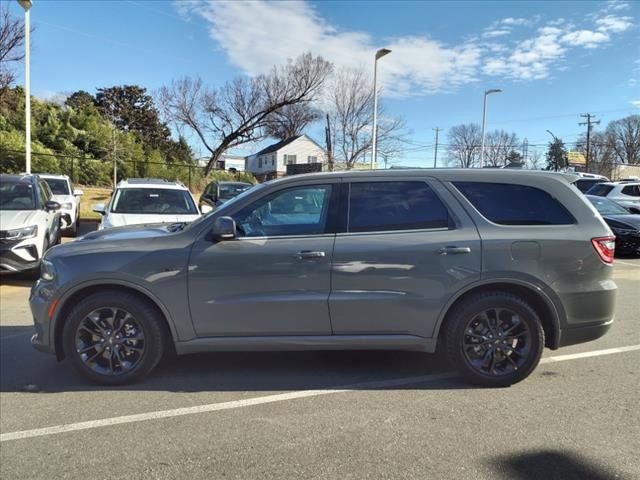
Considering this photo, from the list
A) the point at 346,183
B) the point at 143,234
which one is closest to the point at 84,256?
the point at 143,234

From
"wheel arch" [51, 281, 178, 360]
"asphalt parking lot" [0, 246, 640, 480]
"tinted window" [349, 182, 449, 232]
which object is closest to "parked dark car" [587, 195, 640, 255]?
"asphalt parking lot" [0, 246, 640, 480]

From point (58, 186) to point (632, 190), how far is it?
1828 centimetres

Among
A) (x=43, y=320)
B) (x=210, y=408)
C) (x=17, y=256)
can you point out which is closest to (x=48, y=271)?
(x=43, y=320)

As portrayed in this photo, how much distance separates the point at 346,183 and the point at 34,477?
9.62 feet

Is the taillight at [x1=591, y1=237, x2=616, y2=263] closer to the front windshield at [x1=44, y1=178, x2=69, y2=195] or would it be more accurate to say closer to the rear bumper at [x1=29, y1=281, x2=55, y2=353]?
the rear bumper at [x1=29, y1=281, x2=55, y2=353]

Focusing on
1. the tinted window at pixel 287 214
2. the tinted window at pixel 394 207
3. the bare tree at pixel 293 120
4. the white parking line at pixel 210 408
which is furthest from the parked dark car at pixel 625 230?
the bare tree at pixel 293 120

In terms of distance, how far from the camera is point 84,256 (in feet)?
14.0

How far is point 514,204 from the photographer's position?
14.6ft

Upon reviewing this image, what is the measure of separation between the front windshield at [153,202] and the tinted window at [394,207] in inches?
222

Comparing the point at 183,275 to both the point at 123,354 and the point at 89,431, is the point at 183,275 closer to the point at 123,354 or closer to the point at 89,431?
the point at 123,354

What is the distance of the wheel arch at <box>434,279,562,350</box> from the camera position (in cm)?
428

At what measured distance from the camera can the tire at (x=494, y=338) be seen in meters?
4.30

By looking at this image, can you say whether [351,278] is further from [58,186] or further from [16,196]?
[58,186]

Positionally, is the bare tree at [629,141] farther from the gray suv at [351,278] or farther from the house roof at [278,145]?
the gray suv at [351,278]
